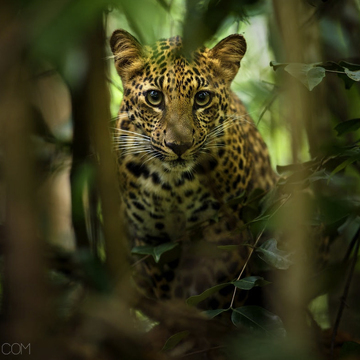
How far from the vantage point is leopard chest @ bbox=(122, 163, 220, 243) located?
3.34 metres

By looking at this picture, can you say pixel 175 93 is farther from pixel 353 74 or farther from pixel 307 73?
pixel 307 73

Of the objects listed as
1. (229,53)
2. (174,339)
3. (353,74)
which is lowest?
(174,339)

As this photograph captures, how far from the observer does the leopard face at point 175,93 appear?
2.92 meters

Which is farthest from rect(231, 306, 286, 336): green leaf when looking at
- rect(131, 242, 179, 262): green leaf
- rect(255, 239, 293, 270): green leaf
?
rect(131, 242, 179, 262): green leaf

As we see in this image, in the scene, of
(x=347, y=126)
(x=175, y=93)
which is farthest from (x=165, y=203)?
(x=347, y=126)

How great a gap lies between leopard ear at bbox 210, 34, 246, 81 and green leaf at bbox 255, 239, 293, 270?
4.45ft

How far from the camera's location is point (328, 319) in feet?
11.9

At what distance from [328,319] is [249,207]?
59.6 inches

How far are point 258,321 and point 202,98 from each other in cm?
159

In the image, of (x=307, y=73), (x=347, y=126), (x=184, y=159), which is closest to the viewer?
(x=307, y=73)

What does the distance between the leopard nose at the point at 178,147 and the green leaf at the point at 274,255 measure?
955 millimetres

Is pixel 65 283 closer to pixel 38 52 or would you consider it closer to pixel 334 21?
pixel 38 52

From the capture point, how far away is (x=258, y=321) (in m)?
1.85

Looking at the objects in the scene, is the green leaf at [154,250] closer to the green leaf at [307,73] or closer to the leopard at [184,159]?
the leopard at [184,159]
